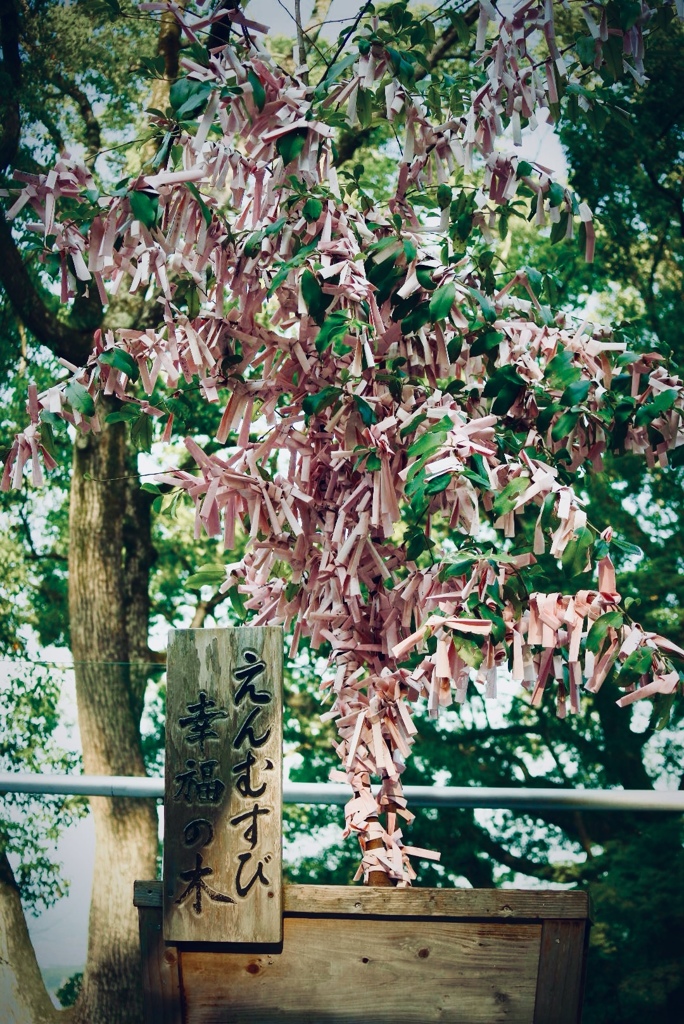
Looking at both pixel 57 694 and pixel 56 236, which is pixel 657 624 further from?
pixel 56 236

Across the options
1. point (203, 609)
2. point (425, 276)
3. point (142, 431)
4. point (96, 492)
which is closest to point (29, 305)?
point (96, 492)

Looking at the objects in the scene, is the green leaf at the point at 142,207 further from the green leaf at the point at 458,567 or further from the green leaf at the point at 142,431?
the green leaf at the point at 458,567

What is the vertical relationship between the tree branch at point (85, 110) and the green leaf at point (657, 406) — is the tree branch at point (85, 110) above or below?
above

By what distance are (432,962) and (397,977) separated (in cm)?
6

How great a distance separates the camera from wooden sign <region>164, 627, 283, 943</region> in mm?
1373

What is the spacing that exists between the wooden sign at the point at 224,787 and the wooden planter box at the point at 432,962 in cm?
8

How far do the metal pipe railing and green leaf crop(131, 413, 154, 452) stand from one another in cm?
66

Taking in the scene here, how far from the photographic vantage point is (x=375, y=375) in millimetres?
1518

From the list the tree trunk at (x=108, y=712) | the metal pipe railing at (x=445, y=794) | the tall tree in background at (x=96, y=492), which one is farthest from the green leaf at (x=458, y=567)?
the tall tree in background at (x=96, y=492)

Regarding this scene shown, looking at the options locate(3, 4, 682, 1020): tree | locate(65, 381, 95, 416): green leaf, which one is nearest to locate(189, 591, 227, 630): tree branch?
locate(3, 4, 682, 1020): tree

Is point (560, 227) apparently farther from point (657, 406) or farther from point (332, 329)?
point (332, 329)

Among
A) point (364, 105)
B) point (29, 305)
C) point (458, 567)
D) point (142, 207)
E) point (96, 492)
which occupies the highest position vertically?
point (364, 105)

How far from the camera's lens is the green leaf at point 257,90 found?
4.44 feet

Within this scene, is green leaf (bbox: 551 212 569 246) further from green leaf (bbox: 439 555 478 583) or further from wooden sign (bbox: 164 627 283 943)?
wooden sign (bbox: 164 627 283 943)
